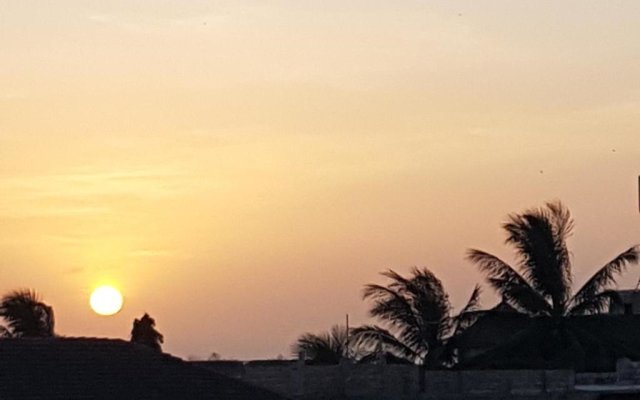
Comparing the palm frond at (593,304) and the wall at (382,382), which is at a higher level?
the palm frond at (593,304)

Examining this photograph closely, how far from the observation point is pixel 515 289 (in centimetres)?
4497

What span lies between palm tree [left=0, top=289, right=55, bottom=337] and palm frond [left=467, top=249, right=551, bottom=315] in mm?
12806

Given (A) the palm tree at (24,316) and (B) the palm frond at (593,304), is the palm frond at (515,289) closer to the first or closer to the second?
(B) the palm frond at (593,304)

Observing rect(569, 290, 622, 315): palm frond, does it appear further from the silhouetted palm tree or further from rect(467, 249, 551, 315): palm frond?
the silhouetted palm tree

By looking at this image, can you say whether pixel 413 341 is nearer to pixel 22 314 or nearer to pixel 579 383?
pixel 579 383

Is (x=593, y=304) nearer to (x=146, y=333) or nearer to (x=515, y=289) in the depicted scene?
(x=515, y=289)

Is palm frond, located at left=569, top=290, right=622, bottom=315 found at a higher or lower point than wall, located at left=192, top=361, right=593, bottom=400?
higher

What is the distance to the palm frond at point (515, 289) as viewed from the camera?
44938mm

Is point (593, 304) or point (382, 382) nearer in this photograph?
point (382, 382)

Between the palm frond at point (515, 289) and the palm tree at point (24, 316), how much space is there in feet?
42.0

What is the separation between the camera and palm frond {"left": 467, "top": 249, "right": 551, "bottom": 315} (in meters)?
44.9

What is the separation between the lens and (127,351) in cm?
3231

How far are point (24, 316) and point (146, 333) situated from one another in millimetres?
5701

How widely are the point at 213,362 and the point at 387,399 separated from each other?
6.50m
